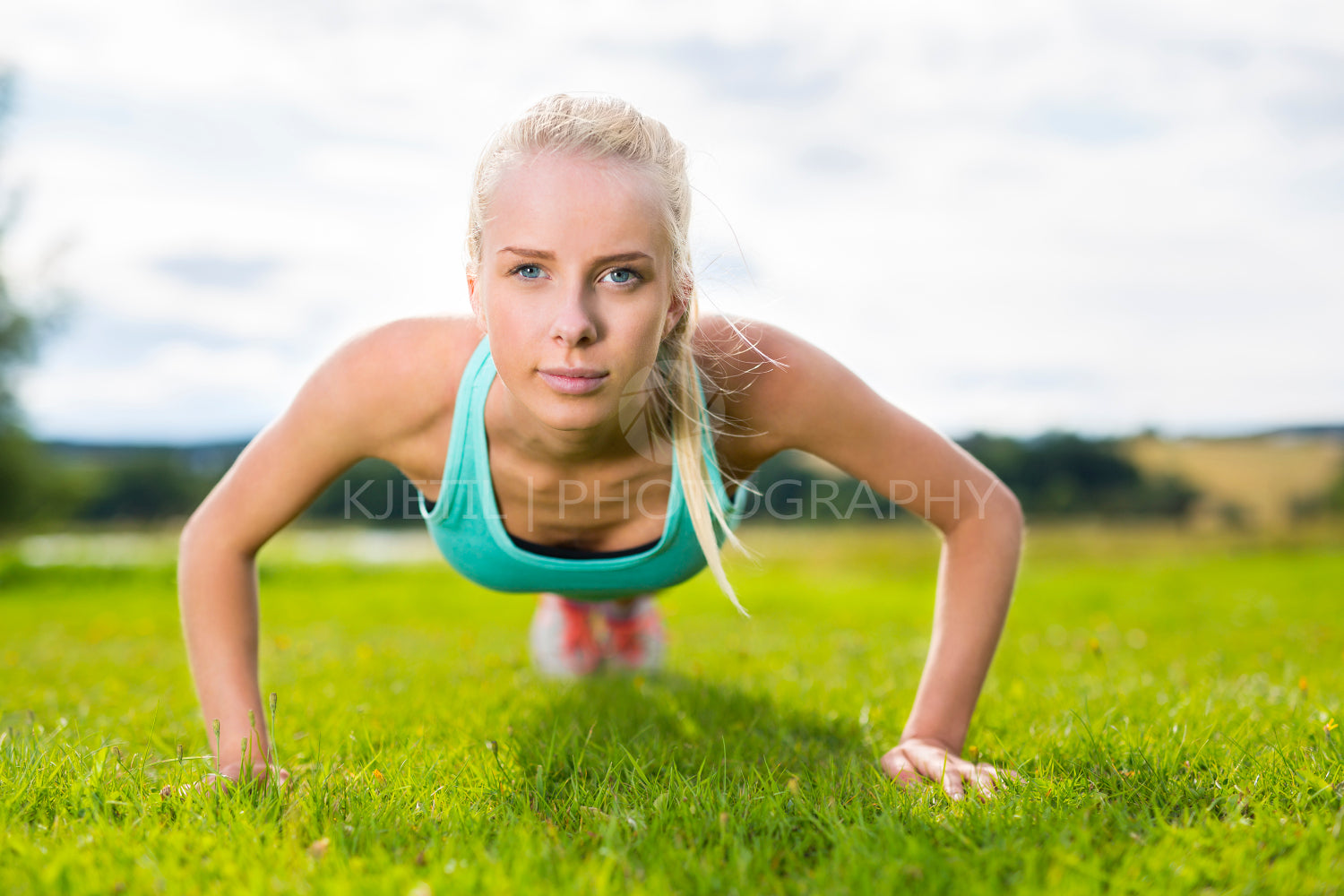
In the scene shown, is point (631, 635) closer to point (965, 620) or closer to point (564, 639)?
point (564, 639)

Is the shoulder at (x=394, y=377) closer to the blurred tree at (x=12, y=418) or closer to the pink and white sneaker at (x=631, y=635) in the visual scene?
the pink and white sneaker at (x=631, y=635)

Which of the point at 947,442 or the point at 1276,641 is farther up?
the point at 947,442

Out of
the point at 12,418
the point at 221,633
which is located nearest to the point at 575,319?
the point at 221,633

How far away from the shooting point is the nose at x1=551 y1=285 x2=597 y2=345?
2434mm

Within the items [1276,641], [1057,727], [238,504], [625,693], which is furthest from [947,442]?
[1276,641]

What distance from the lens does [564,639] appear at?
5293 mm

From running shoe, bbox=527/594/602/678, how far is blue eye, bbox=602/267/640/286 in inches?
113

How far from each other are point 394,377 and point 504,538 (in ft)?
2.42

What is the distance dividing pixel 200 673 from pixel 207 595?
0.81 ft

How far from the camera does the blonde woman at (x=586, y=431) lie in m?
2.53

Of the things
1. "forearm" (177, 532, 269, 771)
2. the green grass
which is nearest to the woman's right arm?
"forearm" (177, 532, 269, 771)

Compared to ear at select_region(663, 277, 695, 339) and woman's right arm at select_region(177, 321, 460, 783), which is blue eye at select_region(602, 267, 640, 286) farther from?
woman's right arm at select_region(177, 321, 460, 783)

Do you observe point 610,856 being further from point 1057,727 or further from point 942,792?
point 1057,727

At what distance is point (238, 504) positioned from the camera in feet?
9.95
